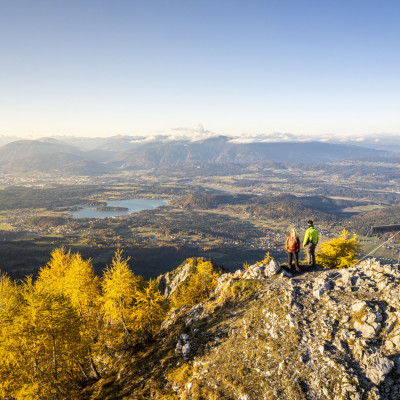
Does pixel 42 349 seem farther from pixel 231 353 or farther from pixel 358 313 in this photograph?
pixel 358 313

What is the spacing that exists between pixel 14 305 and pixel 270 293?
30083 mm

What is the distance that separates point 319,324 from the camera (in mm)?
22828

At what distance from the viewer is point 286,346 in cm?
2227

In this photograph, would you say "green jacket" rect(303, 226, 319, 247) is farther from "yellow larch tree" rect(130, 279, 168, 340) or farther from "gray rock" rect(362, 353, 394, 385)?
"yellow larch tree" rect(130, 279, 168, 340)

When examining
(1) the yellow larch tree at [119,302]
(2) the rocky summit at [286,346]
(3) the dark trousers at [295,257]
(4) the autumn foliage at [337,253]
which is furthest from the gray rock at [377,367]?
(1) the yellow larch tree at [119,302]

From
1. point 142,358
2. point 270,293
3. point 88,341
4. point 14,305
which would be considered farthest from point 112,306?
point 270,293

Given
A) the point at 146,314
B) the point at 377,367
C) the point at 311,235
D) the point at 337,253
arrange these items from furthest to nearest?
the point at 337,253, the point at 146,314, the point at 311,235, the point at 377,367

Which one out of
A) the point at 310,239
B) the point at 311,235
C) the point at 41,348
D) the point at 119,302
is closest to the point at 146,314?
the point at 119,302

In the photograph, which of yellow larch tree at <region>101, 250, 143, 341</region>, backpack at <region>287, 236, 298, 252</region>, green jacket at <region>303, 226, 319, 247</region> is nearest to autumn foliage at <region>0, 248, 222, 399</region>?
yellow larch tree at <region>101, 250, 143, 341</region>

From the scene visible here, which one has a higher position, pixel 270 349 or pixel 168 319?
pixel 270 349

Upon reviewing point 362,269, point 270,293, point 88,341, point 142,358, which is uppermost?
point 362,269

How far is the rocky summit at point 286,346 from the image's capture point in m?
19.0

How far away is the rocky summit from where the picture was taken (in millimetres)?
18953

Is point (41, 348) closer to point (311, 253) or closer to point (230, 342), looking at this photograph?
point (230, 342)
